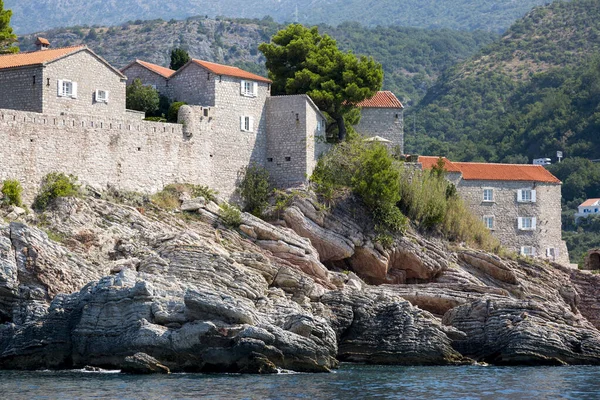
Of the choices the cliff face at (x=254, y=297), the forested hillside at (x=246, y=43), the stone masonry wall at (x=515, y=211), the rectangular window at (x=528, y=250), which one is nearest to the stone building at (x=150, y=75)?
the cliff face at (x=254, y=297)

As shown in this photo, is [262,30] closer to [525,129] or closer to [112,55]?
[112,55]

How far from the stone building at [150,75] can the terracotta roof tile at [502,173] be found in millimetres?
15535

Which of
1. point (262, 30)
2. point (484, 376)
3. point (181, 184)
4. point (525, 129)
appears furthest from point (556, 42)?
point (484, 376)

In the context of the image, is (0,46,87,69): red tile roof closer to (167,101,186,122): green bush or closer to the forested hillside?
(167,101,186,122): green bush

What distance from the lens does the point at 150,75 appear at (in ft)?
184

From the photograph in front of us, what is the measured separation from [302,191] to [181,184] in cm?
542

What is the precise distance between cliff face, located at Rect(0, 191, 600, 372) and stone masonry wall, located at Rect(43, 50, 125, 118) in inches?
169

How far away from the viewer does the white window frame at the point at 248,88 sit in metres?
54.4

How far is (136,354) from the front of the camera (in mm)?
39281

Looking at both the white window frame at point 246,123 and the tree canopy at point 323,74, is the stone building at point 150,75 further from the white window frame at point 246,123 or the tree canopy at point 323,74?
the tree canopy at point 323,74

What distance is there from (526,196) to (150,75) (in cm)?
1962

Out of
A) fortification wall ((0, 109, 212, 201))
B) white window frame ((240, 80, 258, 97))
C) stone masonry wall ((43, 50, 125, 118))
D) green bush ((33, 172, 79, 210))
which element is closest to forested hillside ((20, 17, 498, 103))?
white window frame ((240, 80, 258, 97))

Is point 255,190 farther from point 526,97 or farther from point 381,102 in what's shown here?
point 526,97

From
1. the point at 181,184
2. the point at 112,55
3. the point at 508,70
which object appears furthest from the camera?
the point at 112,55
